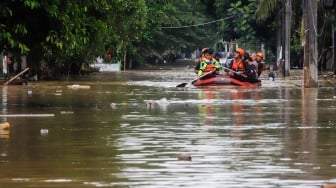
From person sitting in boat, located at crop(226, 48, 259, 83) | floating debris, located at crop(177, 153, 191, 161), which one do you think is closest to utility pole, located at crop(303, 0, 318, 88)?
person sitting in boat, located at crop(226, 48, 259, 83)

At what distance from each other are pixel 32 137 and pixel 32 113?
5443 mm

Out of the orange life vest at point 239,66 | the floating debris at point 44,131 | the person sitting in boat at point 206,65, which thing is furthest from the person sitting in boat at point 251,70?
the floating debris at point 44,131

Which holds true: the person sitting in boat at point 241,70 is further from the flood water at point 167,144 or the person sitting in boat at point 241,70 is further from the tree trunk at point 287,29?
the flood water at point 167,144

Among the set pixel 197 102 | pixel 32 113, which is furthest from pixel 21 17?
Result: pixel 197 102

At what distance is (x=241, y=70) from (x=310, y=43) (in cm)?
514

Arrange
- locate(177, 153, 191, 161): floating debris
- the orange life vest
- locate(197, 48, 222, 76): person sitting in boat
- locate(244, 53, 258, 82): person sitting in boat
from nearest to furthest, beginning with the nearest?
locate(177, 153, 191, 161): floating debris, locate(244, 53, 258, 82): person sitting in boat, locate(197, 48, 222, 76): person sitting in boat, the orange life vest

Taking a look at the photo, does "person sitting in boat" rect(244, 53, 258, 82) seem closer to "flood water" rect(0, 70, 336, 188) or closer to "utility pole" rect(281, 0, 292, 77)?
"utility pole" rect(281, 0, 292, 77)

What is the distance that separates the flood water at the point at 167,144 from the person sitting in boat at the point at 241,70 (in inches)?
480

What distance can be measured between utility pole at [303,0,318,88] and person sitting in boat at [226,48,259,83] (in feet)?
10.2

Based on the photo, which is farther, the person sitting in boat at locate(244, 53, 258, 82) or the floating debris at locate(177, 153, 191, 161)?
the person sitting in boat at locate(244, 53, 258, 82)

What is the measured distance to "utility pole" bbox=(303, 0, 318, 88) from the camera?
3459 cm

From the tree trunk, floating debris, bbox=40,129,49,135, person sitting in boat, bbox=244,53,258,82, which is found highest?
the tree trunk

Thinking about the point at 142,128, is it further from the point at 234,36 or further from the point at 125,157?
the point at 234,36

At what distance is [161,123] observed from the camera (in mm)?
18219
